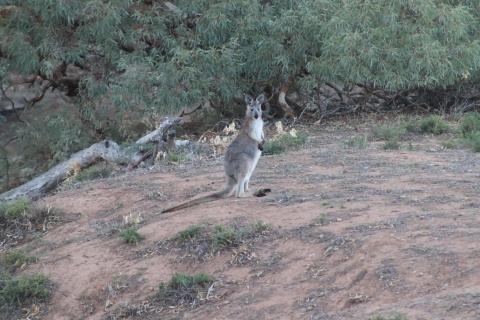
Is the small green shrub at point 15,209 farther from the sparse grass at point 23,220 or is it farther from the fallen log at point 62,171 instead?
the fallen log at point 62,171

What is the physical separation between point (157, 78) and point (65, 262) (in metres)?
6.54

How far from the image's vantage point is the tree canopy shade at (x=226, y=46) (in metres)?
14.6

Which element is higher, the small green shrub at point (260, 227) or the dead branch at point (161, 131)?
the small green shrub at point (260, 227)

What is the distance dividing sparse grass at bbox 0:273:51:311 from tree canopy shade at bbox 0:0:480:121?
Result: 22.3 feet

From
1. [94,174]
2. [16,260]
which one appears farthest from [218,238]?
[94,174]

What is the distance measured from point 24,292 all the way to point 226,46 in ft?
25.1

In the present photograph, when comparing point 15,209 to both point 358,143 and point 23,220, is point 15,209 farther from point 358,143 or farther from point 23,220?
point 358,143

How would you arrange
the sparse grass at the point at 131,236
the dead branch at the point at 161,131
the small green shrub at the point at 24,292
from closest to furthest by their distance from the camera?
1. the small green shrub at the point at 24,292
2. the sparse grass at the point at 131,236
3. the dead branch at the point at 161,131

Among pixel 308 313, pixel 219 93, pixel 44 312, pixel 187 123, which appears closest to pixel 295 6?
pixel 219 93

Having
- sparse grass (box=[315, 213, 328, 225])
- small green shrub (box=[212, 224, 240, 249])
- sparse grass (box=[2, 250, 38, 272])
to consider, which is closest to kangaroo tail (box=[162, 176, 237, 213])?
small green shrub (box=[212, 224, 240, 249])

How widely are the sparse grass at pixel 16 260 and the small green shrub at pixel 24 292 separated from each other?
629 mm

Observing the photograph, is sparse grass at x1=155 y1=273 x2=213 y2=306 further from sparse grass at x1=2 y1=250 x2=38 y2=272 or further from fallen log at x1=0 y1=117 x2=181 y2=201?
fallen log at x1=0 y1=117 x2=181 y2=201

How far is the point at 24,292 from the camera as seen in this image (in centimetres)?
918

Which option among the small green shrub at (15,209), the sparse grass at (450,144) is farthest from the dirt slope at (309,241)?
the sparse grass at (450,144)
